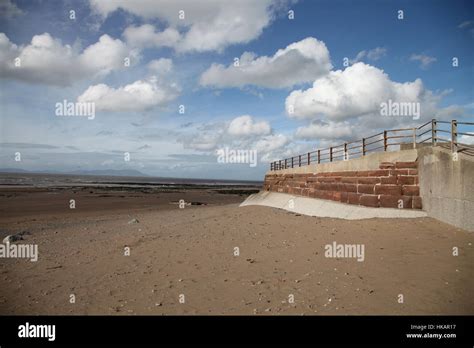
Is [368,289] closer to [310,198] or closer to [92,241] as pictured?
[92,241]

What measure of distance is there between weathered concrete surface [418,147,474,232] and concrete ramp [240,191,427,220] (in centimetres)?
81

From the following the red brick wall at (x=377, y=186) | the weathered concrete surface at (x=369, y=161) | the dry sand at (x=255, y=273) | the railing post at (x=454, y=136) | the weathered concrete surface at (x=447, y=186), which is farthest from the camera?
the weathered concrete surface at (x=369, y=161)

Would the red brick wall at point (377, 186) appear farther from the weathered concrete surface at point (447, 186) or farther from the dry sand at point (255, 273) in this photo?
the dry sand at point (255, 273)

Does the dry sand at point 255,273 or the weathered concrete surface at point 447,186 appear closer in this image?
the dry sand at point 255,273

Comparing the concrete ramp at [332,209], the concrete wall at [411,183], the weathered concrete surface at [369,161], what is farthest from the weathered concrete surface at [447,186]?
the concrete ramp at [332,209]

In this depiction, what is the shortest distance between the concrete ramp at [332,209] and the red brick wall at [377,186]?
24 cm

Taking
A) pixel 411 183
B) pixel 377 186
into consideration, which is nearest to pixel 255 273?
pixel 411 183

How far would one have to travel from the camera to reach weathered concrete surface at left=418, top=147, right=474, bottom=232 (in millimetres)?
9242

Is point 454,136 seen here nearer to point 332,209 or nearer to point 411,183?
point 411,183

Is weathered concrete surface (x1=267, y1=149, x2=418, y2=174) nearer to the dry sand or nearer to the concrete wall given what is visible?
the concrete wall

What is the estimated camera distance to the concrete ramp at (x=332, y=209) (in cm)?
1220

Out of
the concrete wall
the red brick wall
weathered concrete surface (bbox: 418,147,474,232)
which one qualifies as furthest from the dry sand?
the red brick wall
